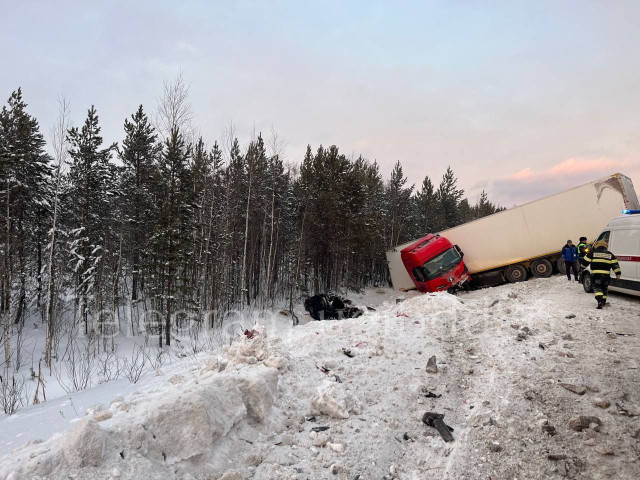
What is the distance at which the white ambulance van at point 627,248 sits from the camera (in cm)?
922

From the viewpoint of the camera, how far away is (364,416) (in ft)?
15.0

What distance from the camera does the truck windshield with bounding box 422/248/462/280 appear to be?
1827cm

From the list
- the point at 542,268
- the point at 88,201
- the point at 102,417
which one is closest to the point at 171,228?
the point at 88,201

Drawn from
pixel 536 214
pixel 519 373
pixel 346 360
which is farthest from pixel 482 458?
pixel 536 214

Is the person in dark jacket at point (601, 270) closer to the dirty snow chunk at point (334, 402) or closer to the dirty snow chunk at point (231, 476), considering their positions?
the dirty snow chunk at point (334, 402)

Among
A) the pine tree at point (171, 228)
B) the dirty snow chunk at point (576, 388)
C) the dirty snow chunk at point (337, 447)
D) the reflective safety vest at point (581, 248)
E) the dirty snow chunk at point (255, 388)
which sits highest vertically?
the pine tree at point (171, 228)

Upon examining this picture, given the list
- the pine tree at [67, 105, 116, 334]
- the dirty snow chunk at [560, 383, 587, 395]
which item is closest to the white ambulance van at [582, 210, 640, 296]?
the dirty snow chunk at [560, 383, 587, 395]

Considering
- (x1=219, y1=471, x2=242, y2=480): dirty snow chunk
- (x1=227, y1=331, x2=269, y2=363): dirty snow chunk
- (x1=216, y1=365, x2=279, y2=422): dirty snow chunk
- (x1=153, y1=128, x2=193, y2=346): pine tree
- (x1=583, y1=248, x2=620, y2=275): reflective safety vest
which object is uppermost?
(x1=153, y1=128, x2=193, y2=346): pine tree

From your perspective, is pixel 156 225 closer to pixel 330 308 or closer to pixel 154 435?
pixel 330 308

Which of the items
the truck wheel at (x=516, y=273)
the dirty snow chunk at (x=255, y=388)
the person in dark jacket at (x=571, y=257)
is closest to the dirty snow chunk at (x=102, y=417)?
the dirty snow chunk at (x=255, y=388)

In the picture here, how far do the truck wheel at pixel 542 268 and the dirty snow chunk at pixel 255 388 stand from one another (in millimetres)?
17831

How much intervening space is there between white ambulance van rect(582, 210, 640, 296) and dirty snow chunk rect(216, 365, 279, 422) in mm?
10775

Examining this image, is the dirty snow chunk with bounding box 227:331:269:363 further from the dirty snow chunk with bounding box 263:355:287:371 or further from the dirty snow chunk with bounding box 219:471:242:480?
the dirty snow chunk with bounding box 219:471:242:480

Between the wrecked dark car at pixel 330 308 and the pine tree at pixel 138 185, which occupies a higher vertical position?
the pine tree at pixel 138 185
